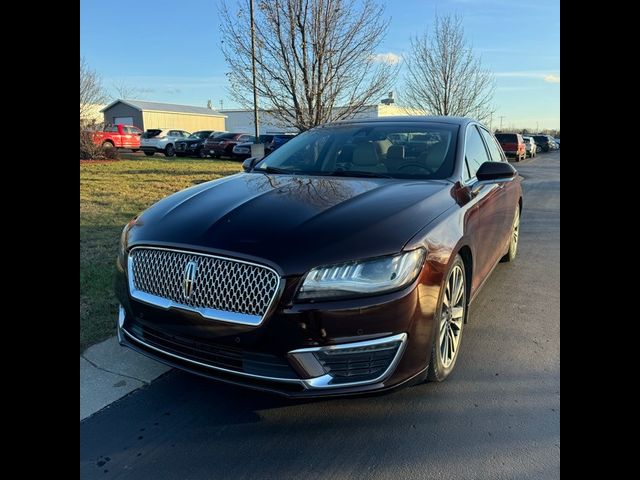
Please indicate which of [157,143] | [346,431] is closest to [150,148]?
[157,143]

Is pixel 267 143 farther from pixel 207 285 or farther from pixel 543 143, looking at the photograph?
pixel 543 143

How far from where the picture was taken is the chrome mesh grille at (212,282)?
2.39 metres

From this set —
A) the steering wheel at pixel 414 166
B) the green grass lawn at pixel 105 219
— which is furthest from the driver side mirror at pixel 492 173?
the green grass lawn at pixel 105 219

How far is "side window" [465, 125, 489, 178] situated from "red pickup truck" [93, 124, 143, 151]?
70.9 feet

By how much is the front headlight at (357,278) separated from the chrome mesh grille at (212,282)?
0.18 metres

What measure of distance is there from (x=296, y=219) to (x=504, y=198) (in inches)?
110

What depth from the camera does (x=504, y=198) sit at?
4.79m

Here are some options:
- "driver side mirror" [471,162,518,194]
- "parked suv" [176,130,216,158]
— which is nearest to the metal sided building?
"parked suv" [176,130,216,158]

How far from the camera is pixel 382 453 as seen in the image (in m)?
2.50

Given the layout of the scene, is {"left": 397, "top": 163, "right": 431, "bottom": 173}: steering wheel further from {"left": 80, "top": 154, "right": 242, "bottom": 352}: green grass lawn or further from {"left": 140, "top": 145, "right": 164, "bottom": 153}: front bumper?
{"left": 140, "top": 145, "right": 164, "bottom": 153}: front bumper

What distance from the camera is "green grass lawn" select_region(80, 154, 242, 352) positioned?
405 cm

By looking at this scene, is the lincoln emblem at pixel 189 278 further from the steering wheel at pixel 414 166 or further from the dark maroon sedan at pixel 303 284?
the steering wheel at pixel 414 166

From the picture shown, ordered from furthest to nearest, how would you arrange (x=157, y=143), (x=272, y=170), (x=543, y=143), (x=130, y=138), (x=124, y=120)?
(x=124, y=120) → (x=543, y=143) → (x=157, y=143) → (x=130, y=138) → (x=272, y=170)
